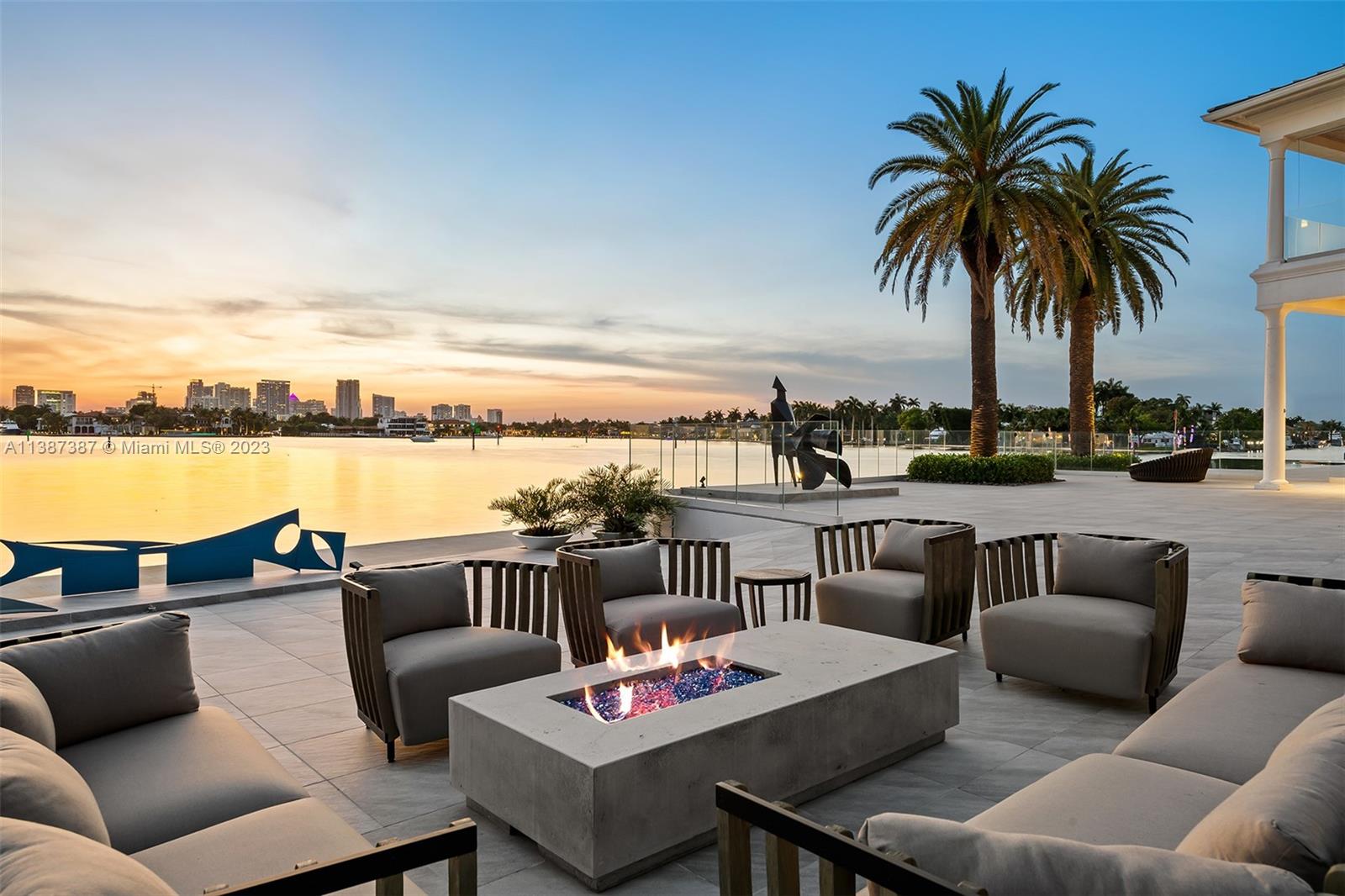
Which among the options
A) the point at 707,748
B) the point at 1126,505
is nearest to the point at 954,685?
the point at 707,748

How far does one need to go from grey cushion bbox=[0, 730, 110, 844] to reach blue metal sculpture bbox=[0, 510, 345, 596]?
6774 mm

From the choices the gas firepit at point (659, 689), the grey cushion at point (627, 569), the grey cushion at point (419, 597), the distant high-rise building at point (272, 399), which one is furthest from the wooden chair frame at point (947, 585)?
the distant high-rise building at point (272, 399)

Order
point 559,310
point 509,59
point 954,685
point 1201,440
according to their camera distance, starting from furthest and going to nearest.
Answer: point 559,310 → point 1201,440 → point 509,59 → point 954,685

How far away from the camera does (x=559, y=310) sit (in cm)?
2961

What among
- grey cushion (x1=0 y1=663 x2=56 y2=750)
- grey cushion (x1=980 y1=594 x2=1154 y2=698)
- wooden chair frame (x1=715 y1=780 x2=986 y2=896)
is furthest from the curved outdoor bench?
grey cushion (x1=0 y1=663 x2=56 y2=750)

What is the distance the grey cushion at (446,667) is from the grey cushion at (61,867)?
2445mm

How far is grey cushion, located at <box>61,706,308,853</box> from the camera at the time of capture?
2319 millimetres

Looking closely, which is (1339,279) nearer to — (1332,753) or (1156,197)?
(1156,197)

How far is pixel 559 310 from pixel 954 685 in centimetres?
2698

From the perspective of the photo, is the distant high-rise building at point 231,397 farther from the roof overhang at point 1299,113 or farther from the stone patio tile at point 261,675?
the roof overhang at point 1299,113

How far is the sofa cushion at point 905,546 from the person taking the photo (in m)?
5.78

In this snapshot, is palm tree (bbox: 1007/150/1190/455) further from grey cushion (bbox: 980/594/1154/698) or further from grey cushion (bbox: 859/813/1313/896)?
grey cushion (bbox: 859/813/1313/896)

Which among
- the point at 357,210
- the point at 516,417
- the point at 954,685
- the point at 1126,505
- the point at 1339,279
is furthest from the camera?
the point at 516,417

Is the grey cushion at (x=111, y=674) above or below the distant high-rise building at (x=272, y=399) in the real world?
below
